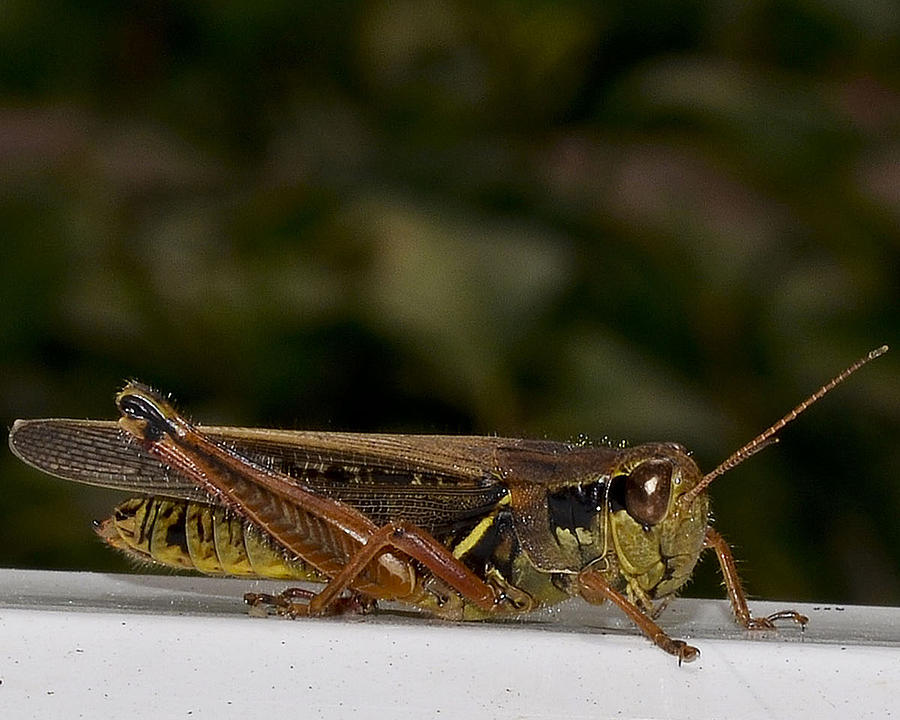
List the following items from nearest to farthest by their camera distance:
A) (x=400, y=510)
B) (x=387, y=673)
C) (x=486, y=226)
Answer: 1. (x=387, y=673)
2. (x=400, y=510)
3. (x=486, y=226)

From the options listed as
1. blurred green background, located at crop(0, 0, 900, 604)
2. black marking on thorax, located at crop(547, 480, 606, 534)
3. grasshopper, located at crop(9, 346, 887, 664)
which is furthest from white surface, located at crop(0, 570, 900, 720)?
blurred green background, located at crop(0, 0, 900, 604)

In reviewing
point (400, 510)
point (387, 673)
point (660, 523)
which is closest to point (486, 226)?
point (400, 510)

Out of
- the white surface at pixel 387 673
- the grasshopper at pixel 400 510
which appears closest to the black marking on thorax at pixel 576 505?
the grasshopper at pixel 400 510

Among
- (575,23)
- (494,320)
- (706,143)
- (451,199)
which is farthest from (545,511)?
(575,23)

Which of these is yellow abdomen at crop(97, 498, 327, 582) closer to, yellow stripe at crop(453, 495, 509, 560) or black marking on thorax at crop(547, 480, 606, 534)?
yellow stripe at crop(453, 495, 509, 560)

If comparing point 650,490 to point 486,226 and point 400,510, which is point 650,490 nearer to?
point 400,510

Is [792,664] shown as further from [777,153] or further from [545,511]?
[777,153]

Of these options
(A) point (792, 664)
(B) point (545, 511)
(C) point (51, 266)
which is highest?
(C) point (51, 266)
